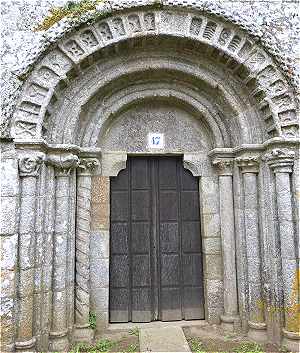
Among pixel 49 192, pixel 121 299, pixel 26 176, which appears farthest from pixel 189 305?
pixel 26 176

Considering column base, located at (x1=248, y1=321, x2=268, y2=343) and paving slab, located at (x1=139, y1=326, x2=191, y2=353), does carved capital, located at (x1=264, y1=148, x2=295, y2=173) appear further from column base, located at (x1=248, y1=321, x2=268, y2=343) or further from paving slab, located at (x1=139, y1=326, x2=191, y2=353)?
paving slab, located at (x1=139, y1=326, x2=191, y2=353)

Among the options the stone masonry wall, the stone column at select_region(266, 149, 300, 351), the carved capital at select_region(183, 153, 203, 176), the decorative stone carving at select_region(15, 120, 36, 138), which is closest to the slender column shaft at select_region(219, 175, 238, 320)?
the carved capital at select_region(183, 153, 203, 176)

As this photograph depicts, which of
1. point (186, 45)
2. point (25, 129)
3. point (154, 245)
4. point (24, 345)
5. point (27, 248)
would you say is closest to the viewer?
point (24, 345)

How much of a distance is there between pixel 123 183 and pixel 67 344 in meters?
2.12

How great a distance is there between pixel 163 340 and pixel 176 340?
0.51 feet

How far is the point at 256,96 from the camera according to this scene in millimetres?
4410

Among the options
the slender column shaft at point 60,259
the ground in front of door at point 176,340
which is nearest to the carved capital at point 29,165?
the slender column shaft at point 60,259

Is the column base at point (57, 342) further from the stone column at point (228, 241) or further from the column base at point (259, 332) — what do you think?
the column base at point (259, 332)

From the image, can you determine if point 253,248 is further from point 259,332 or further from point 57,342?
point 57,342

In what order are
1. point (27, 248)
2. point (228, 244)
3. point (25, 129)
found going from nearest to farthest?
1. point (27, 248)
2. point (25, 129)
3. point (228, 244)

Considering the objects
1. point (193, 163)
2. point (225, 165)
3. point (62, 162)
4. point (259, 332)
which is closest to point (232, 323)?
point (259, 332)

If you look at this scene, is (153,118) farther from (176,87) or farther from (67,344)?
(67,344)

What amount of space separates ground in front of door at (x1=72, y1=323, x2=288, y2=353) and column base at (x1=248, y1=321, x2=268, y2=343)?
0.26 feet

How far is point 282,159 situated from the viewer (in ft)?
13.6
